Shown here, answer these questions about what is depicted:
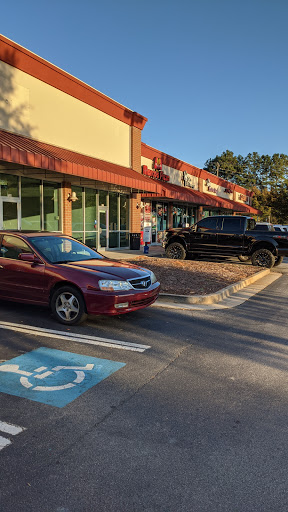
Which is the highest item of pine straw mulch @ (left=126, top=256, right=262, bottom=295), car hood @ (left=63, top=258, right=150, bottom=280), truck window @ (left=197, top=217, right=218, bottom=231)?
truck window @ (left=197, top=217, right=218, bottom=231)

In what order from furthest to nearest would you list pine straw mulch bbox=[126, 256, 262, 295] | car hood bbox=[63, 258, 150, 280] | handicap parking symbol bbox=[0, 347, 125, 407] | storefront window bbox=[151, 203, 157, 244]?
storefront window bbox=[151, 203, 157, 244]
pine straw mulch bbox=[126, 256, 262, 295]
car hood bbox=[63, 258, 150, 280]
handicap parking symbol bbox=[0, 347, 125, 407]

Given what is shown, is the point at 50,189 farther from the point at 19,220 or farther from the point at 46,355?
the point at 46,355

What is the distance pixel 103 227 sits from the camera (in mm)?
19359

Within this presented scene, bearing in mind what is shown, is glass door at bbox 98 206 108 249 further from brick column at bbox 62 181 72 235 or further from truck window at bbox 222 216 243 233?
truck window at bbox 222 216 243 233

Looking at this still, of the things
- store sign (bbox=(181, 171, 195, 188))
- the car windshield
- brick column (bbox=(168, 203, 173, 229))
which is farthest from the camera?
store sign (bbox=(181, 171, 195, 188))

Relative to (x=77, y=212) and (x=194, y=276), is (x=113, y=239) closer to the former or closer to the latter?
(x=77, y=212)

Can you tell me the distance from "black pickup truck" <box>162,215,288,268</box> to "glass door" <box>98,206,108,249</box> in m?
4.04

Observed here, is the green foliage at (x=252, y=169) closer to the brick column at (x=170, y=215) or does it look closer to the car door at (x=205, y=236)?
the brick column at (x=170, y=215)

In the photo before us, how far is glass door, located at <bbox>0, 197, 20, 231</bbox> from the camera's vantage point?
13.4 metres

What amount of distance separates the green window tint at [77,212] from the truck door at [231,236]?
6343 millimetres

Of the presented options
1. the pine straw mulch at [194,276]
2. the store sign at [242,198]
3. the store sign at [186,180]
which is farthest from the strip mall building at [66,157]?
the store sign at [242,198]

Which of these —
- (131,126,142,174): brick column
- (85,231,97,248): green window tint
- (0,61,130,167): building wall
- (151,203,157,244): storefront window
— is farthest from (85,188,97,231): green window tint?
(151,203,157,244): storefront window

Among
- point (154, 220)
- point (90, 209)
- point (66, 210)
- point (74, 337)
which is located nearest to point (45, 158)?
point (66, 210)

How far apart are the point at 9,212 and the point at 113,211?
7.27 meters
